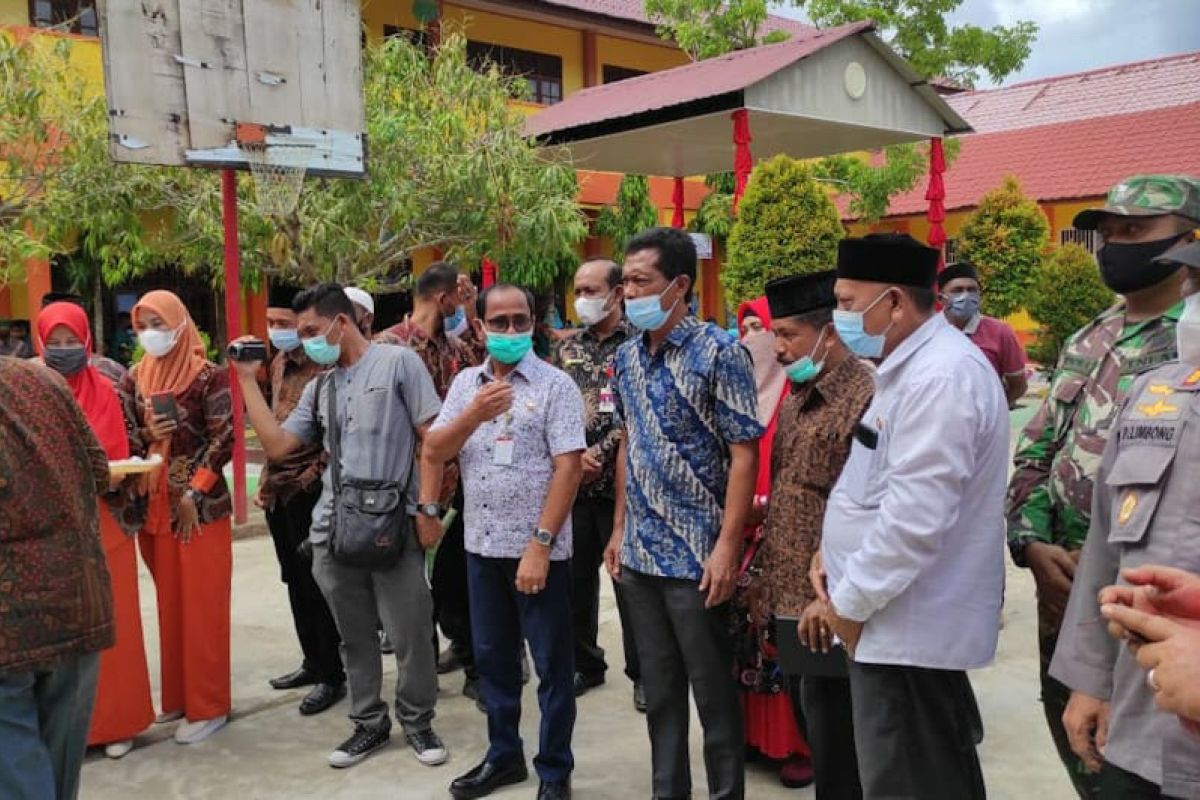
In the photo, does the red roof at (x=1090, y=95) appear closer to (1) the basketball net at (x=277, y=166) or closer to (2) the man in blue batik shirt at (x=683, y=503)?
(1) the basketball net at (x=277, y=166)

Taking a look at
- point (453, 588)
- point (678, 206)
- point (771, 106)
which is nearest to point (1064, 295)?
point (678, 206)

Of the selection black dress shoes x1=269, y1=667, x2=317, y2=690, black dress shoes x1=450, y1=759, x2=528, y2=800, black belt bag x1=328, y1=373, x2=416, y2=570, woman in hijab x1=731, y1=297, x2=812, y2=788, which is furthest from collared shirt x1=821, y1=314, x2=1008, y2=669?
black dress shoes x1=269, y1=667, x2=317, y2=690

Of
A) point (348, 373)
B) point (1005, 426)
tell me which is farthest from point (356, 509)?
point (1005, 426)

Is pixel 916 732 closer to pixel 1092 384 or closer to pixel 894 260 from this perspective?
pixel 1092 384

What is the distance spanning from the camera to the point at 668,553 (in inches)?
128

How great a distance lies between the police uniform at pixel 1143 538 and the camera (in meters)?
1.75

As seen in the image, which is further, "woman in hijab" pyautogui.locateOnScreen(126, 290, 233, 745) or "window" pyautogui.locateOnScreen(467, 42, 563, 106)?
"window" pyautogui.locateOnScreen(467, 42, 563, 106)

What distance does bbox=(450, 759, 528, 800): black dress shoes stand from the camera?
3.68m

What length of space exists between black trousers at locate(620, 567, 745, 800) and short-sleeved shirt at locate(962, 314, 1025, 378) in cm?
241

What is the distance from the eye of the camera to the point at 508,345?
3.64m

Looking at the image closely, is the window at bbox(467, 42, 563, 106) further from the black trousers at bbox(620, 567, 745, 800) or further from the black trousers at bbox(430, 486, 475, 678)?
the black trousers at bbox(620, 567, 745, 800)

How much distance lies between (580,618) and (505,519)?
4.71 feet

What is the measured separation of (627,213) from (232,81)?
33.3 feet

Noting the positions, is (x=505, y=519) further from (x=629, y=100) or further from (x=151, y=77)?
(x=629, y=100)
